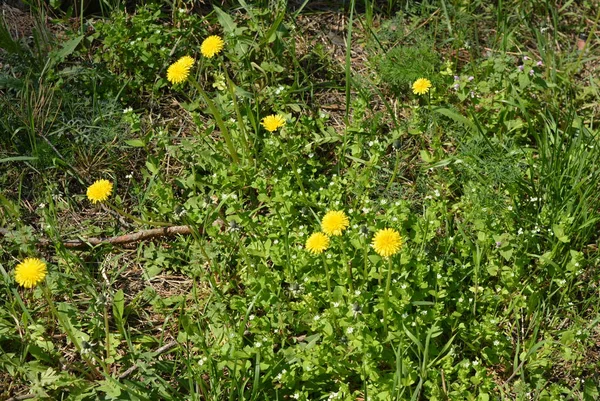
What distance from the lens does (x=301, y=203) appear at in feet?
10.3

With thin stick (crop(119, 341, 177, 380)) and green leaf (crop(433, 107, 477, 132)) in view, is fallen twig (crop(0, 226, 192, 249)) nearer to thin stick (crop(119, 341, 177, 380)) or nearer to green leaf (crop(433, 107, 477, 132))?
thin stick (crop(119, 341, 177, 380))

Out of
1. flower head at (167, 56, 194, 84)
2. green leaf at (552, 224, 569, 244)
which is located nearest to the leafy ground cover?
green leaf at (552, 224, 569, 244)

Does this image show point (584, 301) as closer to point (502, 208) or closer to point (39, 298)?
point (502, 208)

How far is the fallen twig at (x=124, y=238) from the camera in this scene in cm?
319

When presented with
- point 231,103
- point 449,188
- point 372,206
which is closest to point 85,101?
point 231,103

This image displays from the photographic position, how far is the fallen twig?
10.5 feet

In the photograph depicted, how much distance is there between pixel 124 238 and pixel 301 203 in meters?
0.82

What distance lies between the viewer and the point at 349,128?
3404 millimetres

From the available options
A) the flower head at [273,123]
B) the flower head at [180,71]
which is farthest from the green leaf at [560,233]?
the flower head at [180,71]

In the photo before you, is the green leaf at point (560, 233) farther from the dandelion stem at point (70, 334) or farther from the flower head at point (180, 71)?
the dandelion stem at point (70, 334)

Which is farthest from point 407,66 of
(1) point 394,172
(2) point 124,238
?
(2) point 124,238

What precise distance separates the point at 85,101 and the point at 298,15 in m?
1.28

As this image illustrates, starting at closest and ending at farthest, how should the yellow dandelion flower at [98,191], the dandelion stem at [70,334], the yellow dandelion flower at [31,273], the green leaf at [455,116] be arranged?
the yellow dandelion flower at [31,273] → the dandelion stem at [70,334] → the yellow dandelion flower at [98,191] → the green leaf at [455,116]

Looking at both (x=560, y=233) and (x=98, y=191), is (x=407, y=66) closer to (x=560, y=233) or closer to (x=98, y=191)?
(x=560, y=233)
